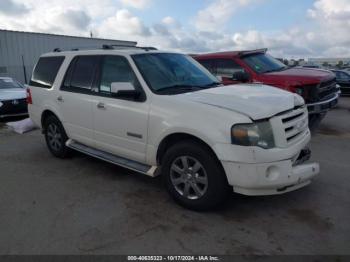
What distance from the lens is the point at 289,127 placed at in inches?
148

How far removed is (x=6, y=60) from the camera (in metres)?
18.8

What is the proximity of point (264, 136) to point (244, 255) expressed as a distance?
117cm

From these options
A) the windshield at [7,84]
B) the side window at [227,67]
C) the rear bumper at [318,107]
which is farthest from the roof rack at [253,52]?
the windshield at [7,84]

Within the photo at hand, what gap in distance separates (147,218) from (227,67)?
5.38 metres

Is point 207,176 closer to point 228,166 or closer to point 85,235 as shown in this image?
point 228,166

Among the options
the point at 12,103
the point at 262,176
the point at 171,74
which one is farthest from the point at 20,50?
the point at 262,176

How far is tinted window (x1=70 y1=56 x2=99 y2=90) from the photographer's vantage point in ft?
16.6

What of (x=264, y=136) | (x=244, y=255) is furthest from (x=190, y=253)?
(x=264, y=136)

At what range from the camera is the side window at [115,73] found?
4445 millimetres

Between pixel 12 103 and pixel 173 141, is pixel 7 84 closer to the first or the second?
pixel 12 103

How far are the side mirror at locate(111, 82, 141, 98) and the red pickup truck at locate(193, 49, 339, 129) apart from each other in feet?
9.02

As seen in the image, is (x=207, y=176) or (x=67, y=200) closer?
(x=207, y=176)

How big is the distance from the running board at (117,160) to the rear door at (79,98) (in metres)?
0.10

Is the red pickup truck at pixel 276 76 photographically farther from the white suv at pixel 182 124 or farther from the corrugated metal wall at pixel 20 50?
the corrugated metal wall at pixel 20 50
